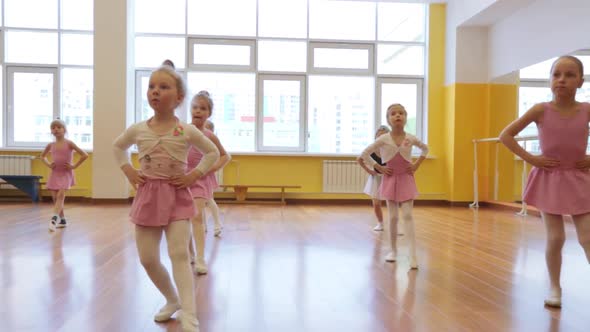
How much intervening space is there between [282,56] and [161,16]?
2.41m

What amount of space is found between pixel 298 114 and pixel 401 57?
2355 mm

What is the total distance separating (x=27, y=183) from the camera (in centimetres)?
796

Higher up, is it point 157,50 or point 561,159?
point 157,50

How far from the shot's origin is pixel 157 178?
6.47 ft

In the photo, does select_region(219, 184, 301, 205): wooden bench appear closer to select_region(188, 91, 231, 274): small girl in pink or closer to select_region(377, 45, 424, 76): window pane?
select_region(377, 45, 424, 76): window pane

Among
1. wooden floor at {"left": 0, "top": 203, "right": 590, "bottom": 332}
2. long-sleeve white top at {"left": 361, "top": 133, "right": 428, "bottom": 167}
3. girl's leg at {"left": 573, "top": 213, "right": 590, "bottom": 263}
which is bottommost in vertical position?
wooden floor at {"left": 0, "top": 203, "right": 590, "bottom": 332}

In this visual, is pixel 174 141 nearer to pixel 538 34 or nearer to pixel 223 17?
pixel 538 34

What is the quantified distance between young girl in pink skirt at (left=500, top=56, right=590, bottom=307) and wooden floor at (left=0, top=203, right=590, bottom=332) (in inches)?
16.9

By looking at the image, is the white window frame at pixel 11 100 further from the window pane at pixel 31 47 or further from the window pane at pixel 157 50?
the window pane at pixel 157 50

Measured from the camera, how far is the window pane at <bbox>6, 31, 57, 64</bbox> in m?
8.72

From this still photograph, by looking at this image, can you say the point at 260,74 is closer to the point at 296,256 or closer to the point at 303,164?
the point at 303,164

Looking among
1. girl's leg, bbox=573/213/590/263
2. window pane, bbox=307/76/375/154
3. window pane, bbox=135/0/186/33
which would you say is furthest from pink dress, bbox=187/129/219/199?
window pane, bbox=135/0/186/33

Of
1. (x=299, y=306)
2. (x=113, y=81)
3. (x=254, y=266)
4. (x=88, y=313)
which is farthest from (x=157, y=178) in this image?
(x=113, y=81)

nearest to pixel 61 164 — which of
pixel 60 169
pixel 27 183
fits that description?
Result: pixel 60 169
